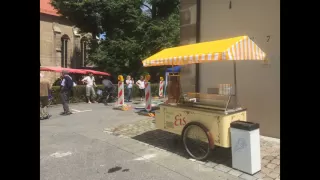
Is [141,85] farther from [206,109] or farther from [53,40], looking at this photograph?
[53,40]

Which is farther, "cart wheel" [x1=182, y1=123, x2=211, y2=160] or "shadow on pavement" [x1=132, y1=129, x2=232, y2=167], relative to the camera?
"shadow on pavement" [x1=132, y1=129, x2=232, y2=167]

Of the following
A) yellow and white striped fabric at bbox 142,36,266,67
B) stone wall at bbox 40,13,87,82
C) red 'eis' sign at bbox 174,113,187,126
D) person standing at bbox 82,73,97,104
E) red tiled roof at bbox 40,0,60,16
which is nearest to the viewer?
yellow and white striped fabric at bbox 142,36,266,67

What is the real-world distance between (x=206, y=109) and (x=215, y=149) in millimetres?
1195

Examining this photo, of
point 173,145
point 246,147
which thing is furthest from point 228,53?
point 173,145

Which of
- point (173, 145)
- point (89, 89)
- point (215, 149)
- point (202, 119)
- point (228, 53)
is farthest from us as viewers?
point (89, 89)

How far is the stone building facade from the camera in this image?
32.0 m

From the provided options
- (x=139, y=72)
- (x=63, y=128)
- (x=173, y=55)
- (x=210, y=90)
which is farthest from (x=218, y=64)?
(x=139, y=72)

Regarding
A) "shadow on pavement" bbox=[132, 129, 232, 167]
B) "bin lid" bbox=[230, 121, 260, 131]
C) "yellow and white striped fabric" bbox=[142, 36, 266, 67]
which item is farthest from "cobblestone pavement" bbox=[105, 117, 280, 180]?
"yellow and white striped fabric" bbox=[142, 36, 266, 67]

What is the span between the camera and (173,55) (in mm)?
5852

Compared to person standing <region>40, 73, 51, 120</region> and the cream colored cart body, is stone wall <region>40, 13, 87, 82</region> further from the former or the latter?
the cream colored cart body

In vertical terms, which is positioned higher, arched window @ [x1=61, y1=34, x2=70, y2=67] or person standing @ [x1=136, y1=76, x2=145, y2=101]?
arched window @ [x1=61, y1=34, x2=70, y2=67]

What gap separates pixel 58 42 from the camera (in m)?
33.2
